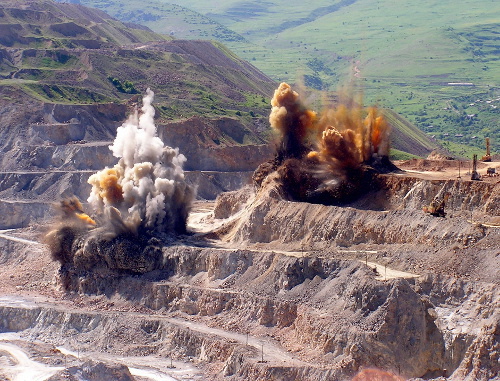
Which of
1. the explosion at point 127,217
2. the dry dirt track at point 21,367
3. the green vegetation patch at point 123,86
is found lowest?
the dry dirt track at point 21,367

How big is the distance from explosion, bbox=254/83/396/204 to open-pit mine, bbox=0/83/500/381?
0.13m

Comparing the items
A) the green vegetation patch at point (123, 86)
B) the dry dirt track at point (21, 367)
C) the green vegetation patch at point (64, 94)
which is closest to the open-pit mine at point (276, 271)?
the dry dirt track at point (21, 367)

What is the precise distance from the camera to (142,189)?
11006 cm

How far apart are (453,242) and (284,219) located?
1902cm

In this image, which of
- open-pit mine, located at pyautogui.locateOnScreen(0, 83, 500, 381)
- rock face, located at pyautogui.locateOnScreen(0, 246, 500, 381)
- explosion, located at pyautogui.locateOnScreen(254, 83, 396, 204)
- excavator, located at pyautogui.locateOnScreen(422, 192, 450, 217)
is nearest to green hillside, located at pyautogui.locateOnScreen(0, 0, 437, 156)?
open-pit mine, located at pyautogui.locateOnScreen(0, 83, 500, 381)

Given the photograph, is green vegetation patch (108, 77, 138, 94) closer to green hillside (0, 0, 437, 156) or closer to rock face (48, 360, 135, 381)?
green hillside (0, 0, 437, 156)

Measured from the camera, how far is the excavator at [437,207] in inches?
3733

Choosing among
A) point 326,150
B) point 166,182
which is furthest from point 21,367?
point 326,150

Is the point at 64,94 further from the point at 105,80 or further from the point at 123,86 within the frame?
the point at 123,86

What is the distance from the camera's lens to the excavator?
9481 centimetres

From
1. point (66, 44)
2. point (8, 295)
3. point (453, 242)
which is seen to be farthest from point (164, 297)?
point (66, 44)

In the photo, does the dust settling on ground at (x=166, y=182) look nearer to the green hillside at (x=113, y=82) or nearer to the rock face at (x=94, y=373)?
the rock face at (x=94, y=373)

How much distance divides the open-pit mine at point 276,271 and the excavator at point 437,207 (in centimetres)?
29

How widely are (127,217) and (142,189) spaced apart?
3865 millimetres
